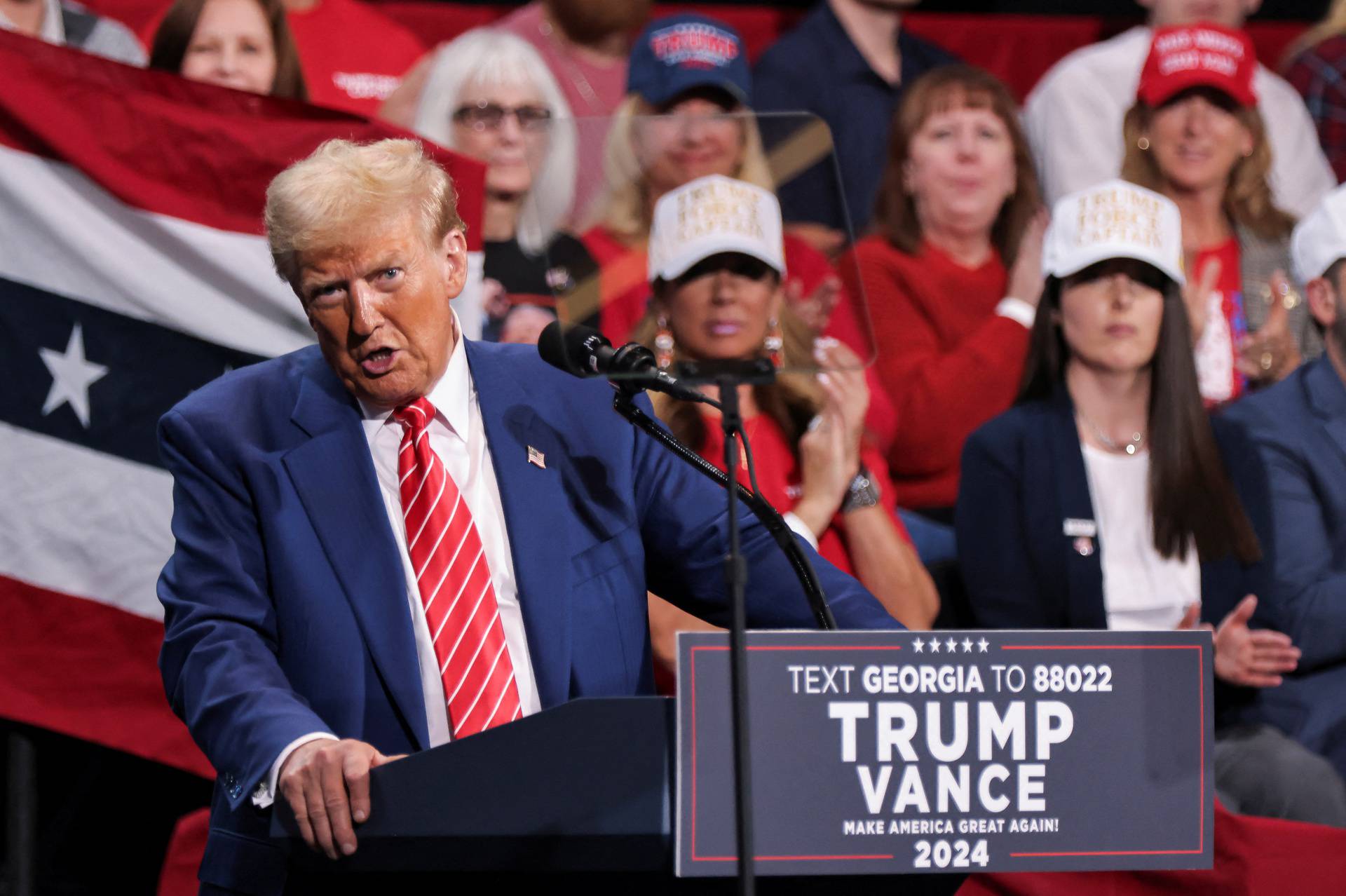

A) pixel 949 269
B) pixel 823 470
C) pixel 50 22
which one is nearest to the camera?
pixel 823 470

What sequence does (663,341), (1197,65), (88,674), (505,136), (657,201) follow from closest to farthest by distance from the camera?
(663,341) < (657,201) < (88,674) < (505,136) < (1197,65)

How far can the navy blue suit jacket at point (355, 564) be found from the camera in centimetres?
187

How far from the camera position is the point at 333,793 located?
1559mm

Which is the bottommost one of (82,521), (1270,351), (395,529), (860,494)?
(395,529)

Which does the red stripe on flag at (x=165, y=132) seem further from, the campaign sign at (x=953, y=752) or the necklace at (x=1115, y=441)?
the campaign sign at (x=953, y=752)

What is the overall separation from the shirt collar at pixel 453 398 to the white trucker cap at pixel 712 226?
0.73 meters

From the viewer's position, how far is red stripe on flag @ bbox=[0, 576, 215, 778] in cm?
306

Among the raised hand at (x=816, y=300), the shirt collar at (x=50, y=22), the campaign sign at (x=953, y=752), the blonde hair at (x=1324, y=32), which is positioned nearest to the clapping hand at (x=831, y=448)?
the raised hand at (x=816, y=300)

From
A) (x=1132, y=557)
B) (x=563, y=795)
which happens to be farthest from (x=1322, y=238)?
(x=563, y=795)

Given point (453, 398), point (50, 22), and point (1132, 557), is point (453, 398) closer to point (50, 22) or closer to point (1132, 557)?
point (1132, 557)

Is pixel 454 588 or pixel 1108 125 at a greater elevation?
pixel 1108 125

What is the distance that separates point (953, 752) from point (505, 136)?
2589mm

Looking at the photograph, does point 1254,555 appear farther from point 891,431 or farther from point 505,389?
point 505,389

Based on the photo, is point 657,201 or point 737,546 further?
point 657,201
